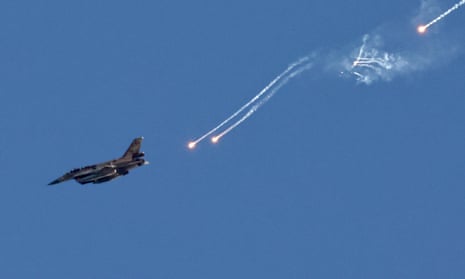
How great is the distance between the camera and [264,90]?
398 ft

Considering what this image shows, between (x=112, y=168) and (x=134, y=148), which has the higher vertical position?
(x=134, y=148)

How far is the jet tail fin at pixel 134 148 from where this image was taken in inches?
4811

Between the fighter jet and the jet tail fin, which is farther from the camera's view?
the jet tail fin

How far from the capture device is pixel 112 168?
122m

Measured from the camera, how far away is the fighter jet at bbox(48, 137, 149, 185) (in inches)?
4774

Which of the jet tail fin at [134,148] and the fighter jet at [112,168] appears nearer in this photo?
the fighter jet at [112,168]

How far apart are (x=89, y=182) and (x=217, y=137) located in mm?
19783

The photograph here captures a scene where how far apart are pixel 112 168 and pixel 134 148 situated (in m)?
3.91

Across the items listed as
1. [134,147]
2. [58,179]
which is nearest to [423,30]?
[134,147]

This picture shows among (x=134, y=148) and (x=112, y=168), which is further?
(x=134, y=148)

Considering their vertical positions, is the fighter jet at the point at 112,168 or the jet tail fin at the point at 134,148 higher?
the jet tail fin at the point at 134,148

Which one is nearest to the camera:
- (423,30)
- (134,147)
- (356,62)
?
(423,30)

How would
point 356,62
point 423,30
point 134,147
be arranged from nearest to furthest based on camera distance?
point 423,30
point 356,62
point 134,147

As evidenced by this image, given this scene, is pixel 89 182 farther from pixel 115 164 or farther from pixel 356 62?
pixel 356 62
